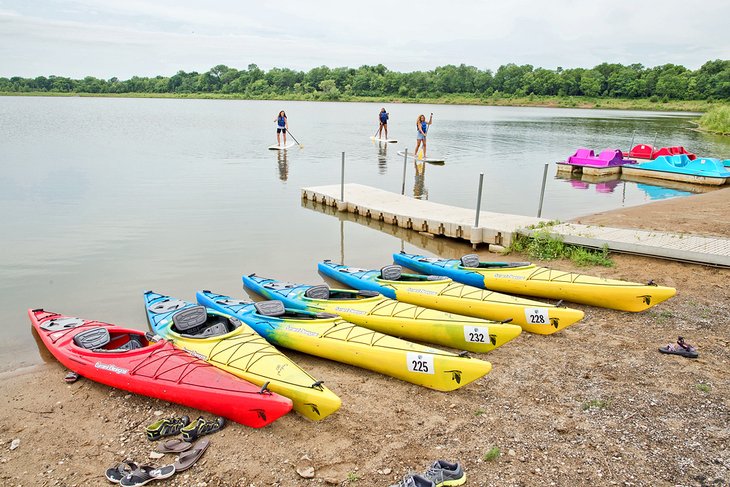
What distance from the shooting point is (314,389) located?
5.33 metres

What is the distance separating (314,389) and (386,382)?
1.28 metres

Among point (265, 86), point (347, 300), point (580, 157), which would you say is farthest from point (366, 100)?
point (347, 300)

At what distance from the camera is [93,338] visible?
22.9 ft

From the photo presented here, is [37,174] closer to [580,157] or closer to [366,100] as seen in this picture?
[580,157]

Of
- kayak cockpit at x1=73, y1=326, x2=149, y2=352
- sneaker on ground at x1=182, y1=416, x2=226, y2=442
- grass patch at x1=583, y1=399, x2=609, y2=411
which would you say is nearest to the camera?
sneaker on ground at x1=182, y1=416, x2=226, y2=442

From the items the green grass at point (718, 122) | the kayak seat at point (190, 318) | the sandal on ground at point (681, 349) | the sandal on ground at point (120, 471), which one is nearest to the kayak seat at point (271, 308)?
the kayak seat at point (190, 318)

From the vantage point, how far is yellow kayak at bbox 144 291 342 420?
5340 millimetres

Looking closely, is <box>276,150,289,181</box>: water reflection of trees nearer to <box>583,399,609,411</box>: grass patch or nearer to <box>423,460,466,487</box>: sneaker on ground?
<box>583,399,609,411</box>: grass patch

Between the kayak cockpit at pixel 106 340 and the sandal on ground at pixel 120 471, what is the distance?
7.43 feet

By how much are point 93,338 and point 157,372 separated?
1.66 metres

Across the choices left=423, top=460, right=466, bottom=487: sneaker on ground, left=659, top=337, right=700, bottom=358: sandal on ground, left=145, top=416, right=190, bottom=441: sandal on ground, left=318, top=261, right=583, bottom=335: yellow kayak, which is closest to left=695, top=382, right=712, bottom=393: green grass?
left=659, top=337, right=700, bottom=358: sandal on ground

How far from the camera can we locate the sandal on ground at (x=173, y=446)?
16.5ft

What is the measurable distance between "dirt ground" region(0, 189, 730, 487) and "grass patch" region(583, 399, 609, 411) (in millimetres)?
11

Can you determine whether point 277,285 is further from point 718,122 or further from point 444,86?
point 444,86
